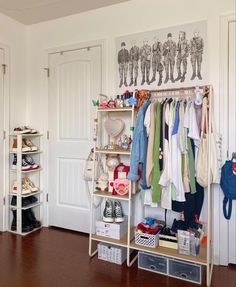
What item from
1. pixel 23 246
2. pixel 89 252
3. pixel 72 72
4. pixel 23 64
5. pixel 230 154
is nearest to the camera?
pixel 230 154

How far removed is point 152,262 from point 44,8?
2861 millimetres

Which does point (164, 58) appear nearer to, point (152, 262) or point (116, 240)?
point (116, 240)

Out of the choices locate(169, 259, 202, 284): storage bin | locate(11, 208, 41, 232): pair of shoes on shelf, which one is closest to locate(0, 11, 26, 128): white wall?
locate(11, 208, 41, 232): pair of shoes on shelf

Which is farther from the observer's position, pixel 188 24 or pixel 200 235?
pixel 188 24

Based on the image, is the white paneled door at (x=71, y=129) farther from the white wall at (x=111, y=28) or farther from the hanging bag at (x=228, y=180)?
the hanging bag at (x=228, y=180)

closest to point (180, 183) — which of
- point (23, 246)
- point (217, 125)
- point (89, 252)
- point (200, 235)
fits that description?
point (200, 235)

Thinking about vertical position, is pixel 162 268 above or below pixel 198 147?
below

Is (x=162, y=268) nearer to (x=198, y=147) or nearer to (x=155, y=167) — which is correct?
(x=155, y=167)

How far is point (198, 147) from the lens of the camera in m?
2.13

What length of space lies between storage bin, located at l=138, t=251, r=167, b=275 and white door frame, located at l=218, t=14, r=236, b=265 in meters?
0.55

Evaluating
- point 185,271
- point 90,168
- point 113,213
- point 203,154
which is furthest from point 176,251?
point 90,168

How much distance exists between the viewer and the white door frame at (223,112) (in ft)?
7.54

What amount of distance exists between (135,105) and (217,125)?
763mm

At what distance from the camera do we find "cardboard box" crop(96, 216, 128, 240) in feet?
7.93
